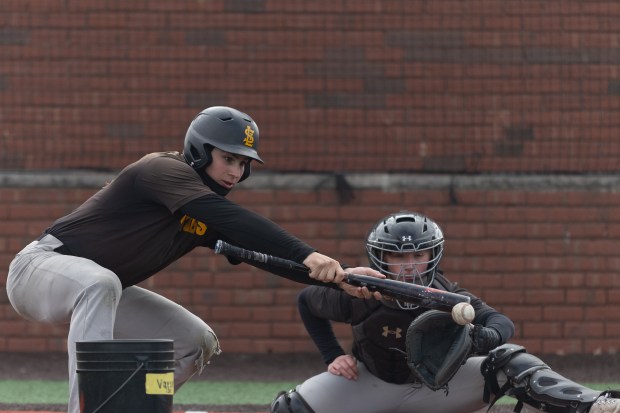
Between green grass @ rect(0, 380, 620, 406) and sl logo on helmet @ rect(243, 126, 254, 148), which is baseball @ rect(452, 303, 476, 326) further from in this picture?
green grass @ rect(0, 380, 620, 406)

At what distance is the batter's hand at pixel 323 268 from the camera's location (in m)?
5.80

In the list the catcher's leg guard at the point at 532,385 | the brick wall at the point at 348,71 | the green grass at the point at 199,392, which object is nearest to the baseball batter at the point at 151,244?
the catcher's leg guard at the point at 532,385

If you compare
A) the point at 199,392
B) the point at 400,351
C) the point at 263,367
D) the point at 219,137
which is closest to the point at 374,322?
the point at 400,351

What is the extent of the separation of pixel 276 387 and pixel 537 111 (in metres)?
3.20

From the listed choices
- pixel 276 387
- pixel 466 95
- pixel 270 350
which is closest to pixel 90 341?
pixel 276 387

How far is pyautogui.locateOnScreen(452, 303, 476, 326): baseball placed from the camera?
17.8 feet

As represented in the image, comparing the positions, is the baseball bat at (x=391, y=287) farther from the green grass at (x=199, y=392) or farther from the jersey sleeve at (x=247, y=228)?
the green grass at (x=199, y=392)

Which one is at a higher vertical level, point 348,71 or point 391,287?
point 348,71

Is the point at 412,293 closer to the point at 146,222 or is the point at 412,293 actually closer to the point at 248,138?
the point at 248,138

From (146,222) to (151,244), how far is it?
113mm

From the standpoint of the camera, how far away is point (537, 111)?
34.5 feet

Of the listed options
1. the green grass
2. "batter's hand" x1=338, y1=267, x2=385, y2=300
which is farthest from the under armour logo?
the green grass

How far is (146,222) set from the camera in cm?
620

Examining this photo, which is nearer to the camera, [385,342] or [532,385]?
[532,385]
